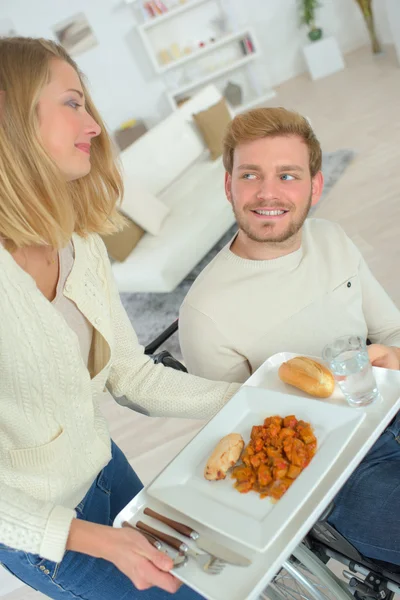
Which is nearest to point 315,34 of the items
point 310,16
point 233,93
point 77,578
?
point 310,16

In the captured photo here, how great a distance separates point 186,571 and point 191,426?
1827 mm

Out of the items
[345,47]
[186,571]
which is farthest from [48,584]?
[345,47]

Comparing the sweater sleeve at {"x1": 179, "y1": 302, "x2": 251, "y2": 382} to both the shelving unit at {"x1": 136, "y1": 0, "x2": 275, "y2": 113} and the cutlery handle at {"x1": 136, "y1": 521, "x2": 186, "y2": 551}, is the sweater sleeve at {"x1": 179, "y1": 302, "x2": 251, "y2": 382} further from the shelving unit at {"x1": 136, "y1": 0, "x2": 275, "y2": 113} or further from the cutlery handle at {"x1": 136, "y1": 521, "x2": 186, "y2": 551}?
the shelving unit at {"x1": 136, "y1": 0, "x2": 275, "y2": 113}

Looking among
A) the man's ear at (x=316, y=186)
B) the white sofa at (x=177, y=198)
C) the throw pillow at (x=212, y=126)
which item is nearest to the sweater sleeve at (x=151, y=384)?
the man's ear at (x=316, y=186)

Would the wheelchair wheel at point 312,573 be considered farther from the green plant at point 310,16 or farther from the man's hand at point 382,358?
the green plant at point 310,16

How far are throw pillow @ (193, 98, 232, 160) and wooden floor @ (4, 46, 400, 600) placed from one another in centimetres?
93

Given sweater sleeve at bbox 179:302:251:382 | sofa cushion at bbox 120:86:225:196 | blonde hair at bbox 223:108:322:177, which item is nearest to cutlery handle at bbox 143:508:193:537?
sweater sleeve at bbox 179:302:251:382

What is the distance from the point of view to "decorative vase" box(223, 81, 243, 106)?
7.64m

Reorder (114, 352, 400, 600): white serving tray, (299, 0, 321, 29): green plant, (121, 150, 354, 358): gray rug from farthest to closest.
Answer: (299, 0, 321, 29): green plant → (121, 150, 354, 358): gray rug → (114, 352, 400, 600): white serving tray

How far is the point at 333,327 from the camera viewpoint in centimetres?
153

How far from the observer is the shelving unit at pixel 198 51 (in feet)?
24.7

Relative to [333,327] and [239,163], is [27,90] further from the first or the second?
[333,327]

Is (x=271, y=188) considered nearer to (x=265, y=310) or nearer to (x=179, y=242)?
(x=265, y=310)

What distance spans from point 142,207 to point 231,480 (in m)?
2.98
